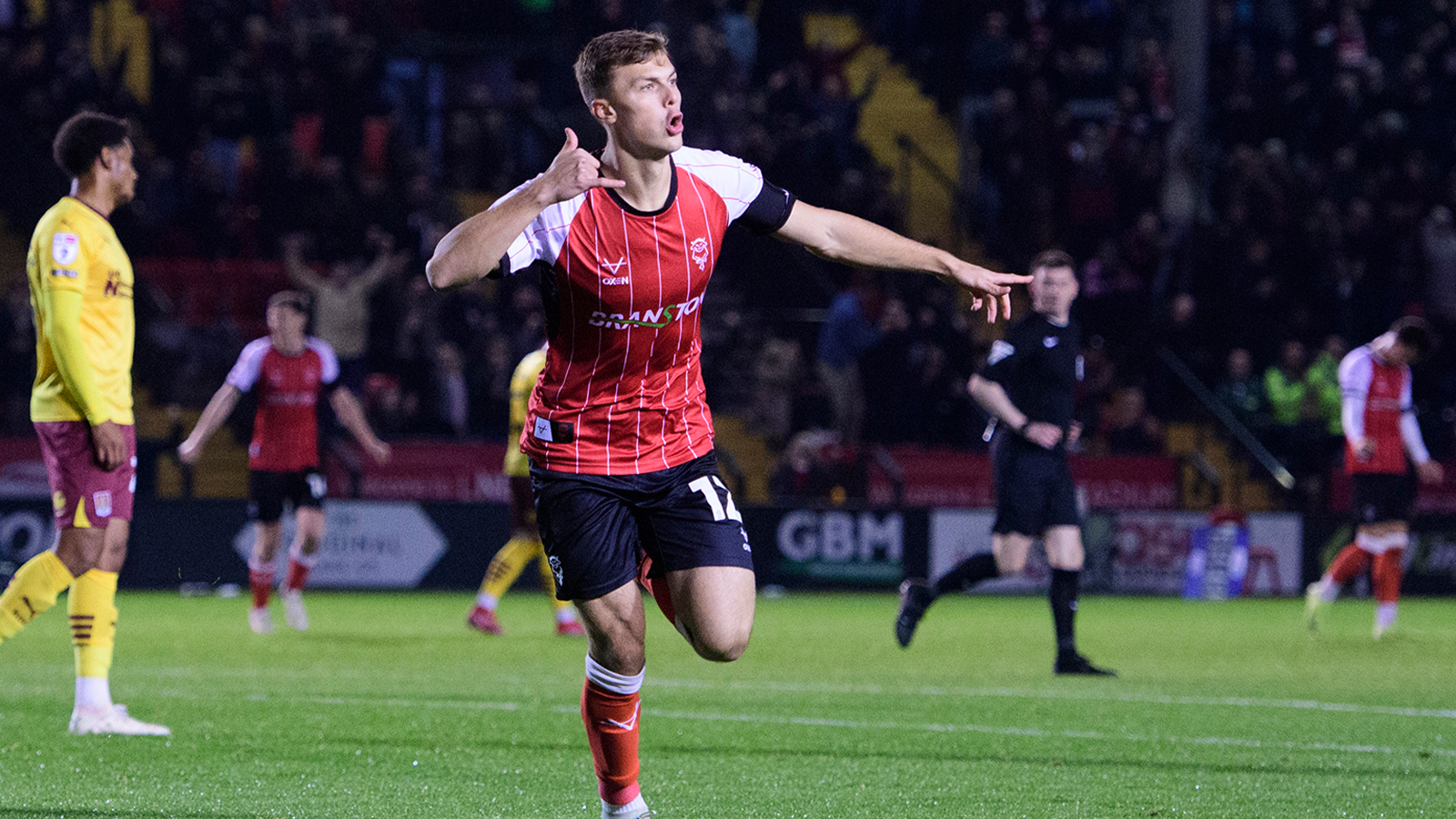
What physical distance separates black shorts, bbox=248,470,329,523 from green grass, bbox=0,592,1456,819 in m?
0.89

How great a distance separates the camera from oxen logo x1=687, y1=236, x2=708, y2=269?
5172 mm

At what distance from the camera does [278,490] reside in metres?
13.5

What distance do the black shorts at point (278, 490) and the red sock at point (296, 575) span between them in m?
0.45

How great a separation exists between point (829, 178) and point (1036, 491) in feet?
39.1

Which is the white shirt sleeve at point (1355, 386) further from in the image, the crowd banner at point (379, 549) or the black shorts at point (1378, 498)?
the crowd banner at point (379, 549)

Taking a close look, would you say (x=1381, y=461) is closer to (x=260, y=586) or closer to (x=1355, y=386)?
(x=1355, y=386)

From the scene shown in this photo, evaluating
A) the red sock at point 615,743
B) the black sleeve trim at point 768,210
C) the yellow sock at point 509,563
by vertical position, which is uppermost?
the black sleeve trim at point 768,210

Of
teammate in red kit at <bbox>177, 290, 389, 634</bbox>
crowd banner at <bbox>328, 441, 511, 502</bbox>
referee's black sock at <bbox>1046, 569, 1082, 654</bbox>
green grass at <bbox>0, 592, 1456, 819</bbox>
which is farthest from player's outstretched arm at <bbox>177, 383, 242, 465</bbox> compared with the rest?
crowd banner at <bbox>328, 441, 511, 502</bbox>

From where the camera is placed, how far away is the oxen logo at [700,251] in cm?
517

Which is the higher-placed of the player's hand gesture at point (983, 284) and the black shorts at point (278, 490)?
the player's hand gesture at point (983, 284)

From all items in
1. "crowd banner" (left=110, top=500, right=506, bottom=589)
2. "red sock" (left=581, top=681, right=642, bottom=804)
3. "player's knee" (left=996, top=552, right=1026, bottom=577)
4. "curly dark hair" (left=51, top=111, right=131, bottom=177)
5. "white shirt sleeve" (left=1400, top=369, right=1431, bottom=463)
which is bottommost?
"crowd banner" (left=110, top=500, right=506, bottom=589)

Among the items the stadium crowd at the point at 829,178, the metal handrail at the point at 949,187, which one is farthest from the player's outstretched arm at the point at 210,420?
the metal handrail at the point at 949,187

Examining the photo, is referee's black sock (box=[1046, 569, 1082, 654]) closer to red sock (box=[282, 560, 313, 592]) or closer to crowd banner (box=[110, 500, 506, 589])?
red sock (box=[282, 560, 313, 592])

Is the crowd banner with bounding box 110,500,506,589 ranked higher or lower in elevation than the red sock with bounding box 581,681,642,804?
lower
